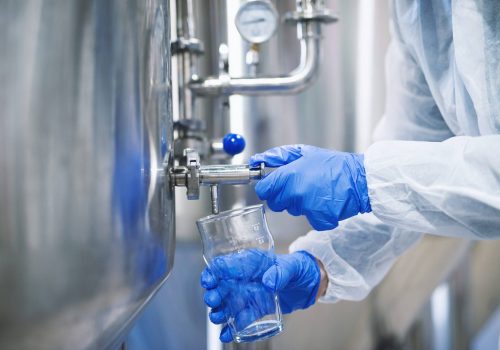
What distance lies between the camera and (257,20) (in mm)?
1074

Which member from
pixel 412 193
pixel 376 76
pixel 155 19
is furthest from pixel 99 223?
pixel 376 76

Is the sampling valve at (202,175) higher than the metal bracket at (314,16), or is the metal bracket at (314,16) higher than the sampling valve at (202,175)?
the metal bracket at (314,16)

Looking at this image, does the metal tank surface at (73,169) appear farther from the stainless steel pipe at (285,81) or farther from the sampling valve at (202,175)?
the stainless steel pipe at (285,81)

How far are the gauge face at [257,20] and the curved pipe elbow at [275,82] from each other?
80mm

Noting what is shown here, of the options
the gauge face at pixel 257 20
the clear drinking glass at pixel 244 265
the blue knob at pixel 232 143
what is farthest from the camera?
the gauge face at pixel 257 20

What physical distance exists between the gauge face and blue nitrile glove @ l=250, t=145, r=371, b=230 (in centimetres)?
45

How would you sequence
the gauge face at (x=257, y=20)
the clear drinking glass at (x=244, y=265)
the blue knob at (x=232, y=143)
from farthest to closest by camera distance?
the gauge face at (x=257, y=20)
the blue knob at (x=232, y=143)
the clear drinking glass at (x=244, y=265)

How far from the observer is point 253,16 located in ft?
3.52

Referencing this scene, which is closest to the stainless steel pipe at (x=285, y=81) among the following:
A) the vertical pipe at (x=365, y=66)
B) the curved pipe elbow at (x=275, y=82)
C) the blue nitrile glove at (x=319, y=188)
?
the curved pipe elbow at (x=275, y=82)

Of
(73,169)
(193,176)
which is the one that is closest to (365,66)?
(193,176)

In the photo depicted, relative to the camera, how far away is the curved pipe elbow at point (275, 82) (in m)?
1.08

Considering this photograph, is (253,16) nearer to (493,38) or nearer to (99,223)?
(493,38)

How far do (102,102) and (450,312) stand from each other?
3.19 feet

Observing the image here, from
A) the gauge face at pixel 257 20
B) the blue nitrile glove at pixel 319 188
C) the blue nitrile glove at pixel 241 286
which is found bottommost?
the blue nitrile glove at pixel 241 286
